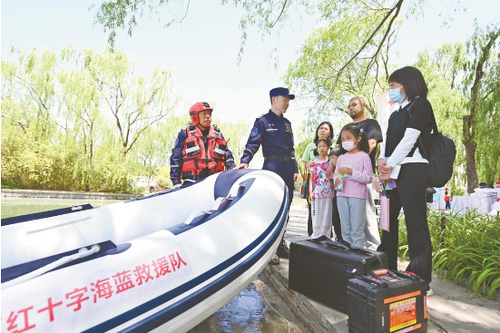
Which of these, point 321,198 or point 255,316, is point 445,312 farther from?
point 321,198

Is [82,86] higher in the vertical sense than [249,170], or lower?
higher

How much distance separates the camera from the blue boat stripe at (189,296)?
4.28 ft

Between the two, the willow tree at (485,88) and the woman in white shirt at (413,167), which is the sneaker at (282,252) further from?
the willow tree at (485,88)

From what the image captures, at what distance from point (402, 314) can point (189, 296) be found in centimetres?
106

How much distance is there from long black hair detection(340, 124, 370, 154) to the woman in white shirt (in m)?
0.48

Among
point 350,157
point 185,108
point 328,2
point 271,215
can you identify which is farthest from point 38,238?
point 185,108

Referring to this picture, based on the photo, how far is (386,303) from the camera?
1.54 meters

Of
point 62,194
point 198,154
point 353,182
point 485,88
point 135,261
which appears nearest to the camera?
point 135,261

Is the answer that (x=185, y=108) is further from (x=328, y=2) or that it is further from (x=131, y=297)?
(x=131, y=297)

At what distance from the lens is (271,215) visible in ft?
7.14

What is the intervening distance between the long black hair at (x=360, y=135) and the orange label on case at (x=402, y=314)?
4.50 ft

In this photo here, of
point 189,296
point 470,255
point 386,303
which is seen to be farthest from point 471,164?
point 189,296

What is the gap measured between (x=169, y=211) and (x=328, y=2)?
516cm

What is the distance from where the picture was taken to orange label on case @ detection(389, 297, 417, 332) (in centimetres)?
155
